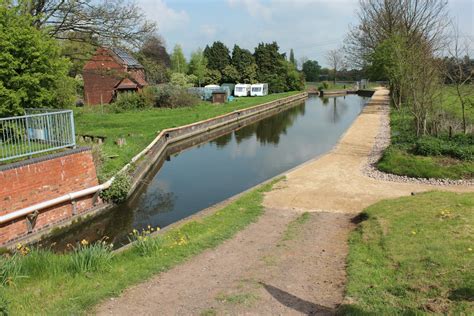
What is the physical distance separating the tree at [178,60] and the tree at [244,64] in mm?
7289

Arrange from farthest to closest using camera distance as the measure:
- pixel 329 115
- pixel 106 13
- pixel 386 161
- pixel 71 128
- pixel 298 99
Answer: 1. pixel 298 99
2. pixel 329 115
3. pixel 106 13
4. pixel 386 161
5. pixel 71 128

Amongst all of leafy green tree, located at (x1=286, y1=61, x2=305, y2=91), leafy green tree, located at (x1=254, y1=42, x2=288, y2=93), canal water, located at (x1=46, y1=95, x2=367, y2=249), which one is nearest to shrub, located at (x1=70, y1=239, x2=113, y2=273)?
canal water, located at (x1=46, y1=95, x2=367, y2=249)

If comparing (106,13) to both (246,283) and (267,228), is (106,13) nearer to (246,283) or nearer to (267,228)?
(267,228)

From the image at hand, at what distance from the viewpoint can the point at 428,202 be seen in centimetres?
836

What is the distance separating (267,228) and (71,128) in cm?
561

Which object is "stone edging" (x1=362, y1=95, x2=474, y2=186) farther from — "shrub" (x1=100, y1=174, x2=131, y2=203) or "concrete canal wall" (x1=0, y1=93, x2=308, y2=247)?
"concrete canal wall" (x1=0, y1=93, x2=308, y2=247)

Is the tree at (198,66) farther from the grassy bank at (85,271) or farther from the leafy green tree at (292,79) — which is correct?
the grassy bank at (85,271)

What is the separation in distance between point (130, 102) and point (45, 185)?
23780 mm

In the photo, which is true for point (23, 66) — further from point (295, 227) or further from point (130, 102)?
point (130, 102)

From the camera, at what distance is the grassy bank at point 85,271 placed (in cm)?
472

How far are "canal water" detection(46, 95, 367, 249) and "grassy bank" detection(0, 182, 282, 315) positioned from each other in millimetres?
3184

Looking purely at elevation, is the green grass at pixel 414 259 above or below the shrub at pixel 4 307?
below

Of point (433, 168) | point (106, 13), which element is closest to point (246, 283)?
point (433, 168)

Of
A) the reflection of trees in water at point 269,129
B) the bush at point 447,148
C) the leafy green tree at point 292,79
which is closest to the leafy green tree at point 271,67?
the leafy green tree at point 292,79
